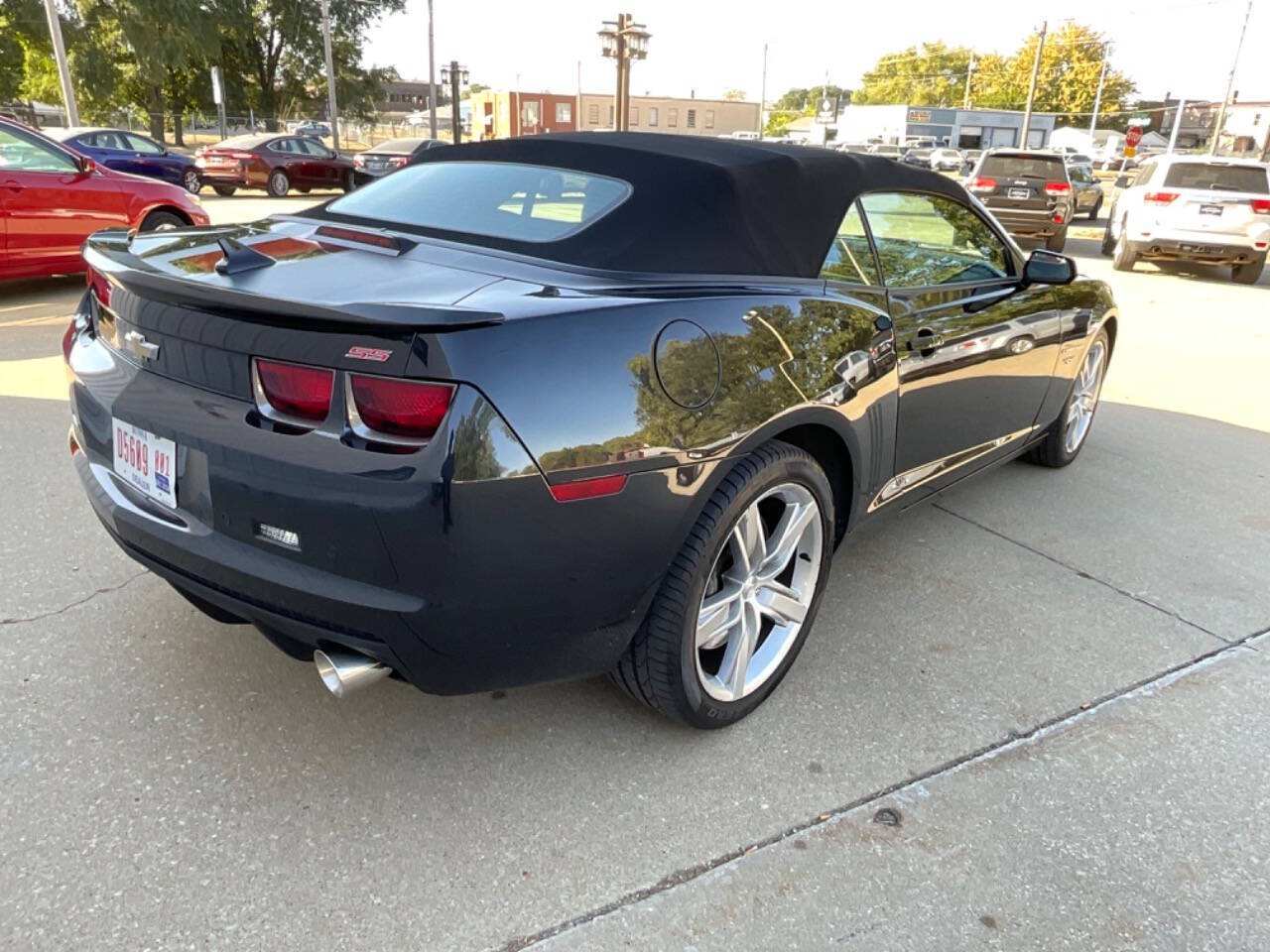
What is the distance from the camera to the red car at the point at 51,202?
7004mm

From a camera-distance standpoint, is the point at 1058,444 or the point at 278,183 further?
the point at 278,183

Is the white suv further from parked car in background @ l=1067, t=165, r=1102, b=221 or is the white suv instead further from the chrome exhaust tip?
the chrome exhaust tip

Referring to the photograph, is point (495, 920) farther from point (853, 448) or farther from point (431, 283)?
point (853, 448)

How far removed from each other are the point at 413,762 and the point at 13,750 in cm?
98

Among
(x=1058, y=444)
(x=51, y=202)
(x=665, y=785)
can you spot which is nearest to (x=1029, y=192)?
(x=1058, y=444)

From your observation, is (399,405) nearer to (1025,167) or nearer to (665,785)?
(665,785)

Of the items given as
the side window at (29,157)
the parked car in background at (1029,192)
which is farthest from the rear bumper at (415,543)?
the parked car in background at (1029,192)

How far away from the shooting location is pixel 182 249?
2.45m

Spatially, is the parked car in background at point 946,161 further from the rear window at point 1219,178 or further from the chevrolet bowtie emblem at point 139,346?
the chevrolet bowtie emblem at point 139,346

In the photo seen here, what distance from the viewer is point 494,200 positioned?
9.30 feet

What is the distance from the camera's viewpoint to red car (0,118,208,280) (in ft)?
23.0

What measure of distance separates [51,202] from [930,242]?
6.90 meters

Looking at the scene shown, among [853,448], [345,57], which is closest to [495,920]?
[853,448]

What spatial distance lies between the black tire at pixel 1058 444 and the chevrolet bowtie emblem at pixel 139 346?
3.88 meters
